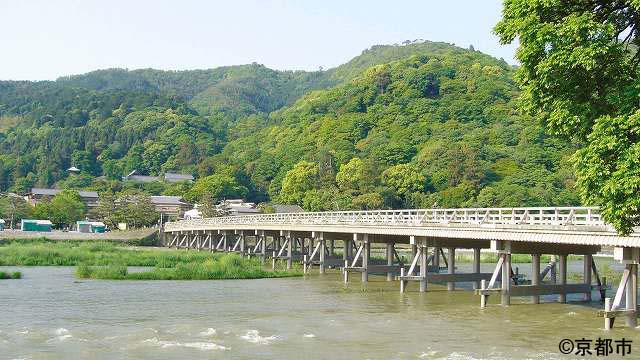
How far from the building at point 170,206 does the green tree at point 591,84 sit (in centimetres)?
11914

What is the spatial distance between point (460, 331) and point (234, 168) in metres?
137

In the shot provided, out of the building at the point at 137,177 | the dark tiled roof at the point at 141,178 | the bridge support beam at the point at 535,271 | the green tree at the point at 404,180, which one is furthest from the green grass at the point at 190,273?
the dark tiled roof at the point at 141,178

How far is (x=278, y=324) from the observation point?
29.5m

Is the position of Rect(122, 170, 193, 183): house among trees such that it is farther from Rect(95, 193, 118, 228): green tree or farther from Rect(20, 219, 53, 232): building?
Rect(20, 219, 53, 232): building

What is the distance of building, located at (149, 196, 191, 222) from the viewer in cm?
14125

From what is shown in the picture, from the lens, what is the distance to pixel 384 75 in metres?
193

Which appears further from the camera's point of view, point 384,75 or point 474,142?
point 384,75

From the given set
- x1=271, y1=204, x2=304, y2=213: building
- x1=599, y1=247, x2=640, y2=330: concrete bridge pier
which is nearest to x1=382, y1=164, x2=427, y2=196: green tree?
x1=271, y1=204, x2=304, y2=213: building

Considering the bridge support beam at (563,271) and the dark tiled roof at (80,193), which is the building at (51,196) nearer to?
the dark tiled roof at (80,193)

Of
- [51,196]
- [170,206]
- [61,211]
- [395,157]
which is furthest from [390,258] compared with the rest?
[51,196]

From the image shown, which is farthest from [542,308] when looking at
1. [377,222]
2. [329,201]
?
[329,201]

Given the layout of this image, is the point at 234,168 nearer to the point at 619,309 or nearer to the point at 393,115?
the point at 393,115

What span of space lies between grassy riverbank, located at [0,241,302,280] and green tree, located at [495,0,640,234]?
3056 centimetres

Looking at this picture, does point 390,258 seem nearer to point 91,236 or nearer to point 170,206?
point 91,236
